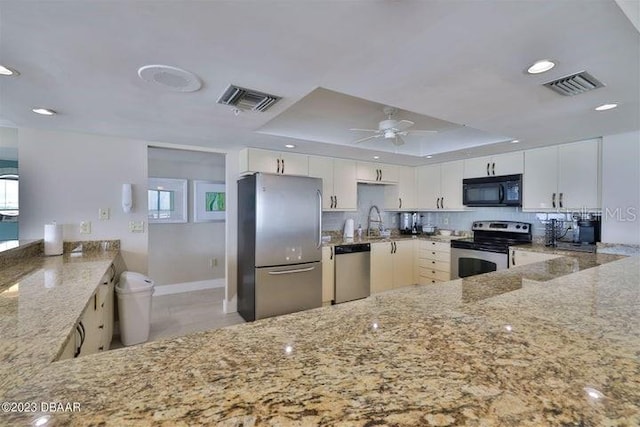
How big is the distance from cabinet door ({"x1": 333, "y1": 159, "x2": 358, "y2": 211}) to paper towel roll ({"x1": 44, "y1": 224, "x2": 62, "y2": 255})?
A: 2.98 meters

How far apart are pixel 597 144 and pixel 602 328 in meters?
3.14

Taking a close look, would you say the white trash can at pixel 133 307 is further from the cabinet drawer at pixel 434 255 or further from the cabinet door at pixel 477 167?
the cabinet door at pixel 477 167

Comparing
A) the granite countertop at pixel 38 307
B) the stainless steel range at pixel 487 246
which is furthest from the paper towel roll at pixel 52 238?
the stainless steel range at pixel 487 246

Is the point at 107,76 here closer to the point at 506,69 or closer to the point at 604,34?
the point at 506,69

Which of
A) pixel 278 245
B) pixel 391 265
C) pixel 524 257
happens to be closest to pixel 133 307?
pixel 278 245

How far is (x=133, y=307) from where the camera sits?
2.75 metres

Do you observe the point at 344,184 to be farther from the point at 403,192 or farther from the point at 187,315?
the point at 187,315

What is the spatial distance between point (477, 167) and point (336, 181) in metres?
2.00

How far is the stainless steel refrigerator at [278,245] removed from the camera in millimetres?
3170

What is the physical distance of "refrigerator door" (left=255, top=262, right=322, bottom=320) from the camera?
3.18 metres

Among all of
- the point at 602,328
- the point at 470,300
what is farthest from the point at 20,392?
the point at 602,328

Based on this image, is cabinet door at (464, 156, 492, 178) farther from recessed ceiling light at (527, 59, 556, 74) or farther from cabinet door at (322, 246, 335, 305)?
recessed ceiling light at (527, 59, 556, 74)

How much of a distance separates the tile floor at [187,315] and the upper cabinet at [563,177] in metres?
3.84

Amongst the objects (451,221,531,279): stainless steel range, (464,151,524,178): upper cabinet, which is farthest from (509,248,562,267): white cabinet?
(464,151,524,178): upper cabinet
